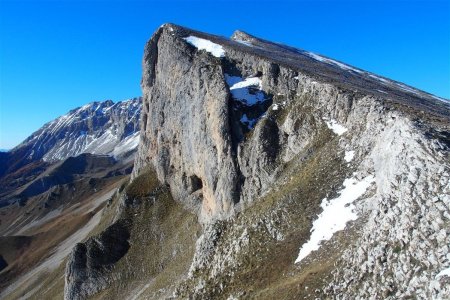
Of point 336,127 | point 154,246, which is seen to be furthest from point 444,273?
point 154,246

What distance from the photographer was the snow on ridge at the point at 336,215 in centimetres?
3634

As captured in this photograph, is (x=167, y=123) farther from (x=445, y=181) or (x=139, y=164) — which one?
(x=445, y=181)

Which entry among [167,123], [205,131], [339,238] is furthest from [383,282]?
[167,123]

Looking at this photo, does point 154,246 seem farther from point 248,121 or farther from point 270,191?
point 270,191

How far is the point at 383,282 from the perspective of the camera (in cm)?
2700

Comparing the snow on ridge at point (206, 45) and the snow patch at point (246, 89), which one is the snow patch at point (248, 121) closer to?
the snow patch at point (246, 89)

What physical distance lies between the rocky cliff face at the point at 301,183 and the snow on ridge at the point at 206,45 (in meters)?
0.32

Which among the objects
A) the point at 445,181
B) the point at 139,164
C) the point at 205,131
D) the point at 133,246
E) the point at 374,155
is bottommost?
the point at 445,181

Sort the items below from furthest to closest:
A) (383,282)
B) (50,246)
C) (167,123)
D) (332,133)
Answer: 1. (50,246)
2. (167,123)
3. (332,133)
4. (383,282)

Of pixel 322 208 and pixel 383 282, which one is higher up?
pixel 322 208

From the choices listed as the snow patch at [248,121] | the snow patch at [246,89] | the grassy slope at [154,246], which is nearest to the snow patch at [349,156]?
the snow patch at [248,121]

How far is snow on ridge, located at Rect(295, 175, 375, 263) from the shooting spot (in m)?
36.3

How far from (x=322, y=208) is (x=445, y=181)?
44.4ft

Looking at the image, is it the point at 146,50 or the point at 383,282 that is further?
the point at 146,50
